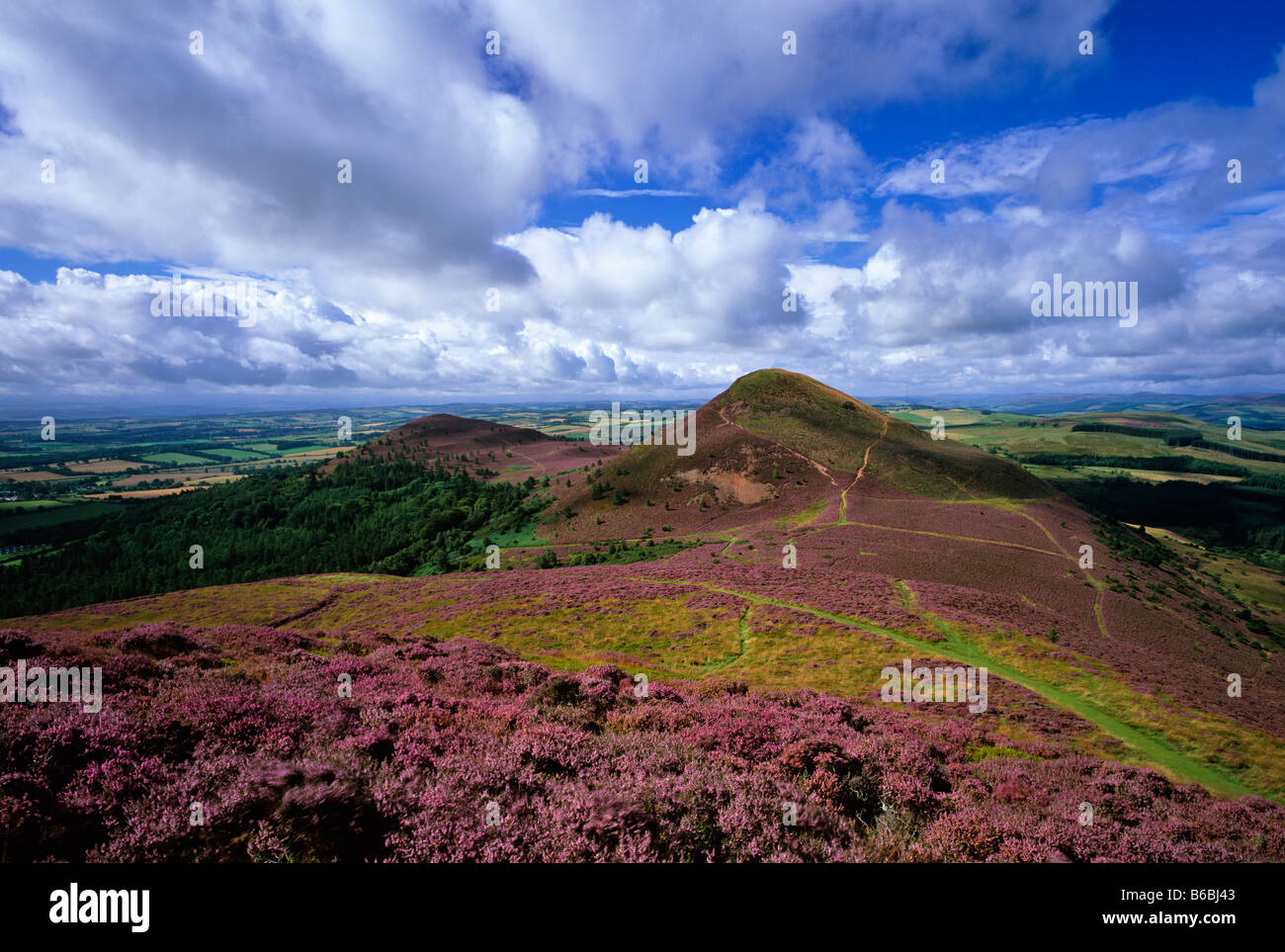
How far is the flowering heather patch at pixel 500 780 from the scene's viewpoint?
6.02 metres

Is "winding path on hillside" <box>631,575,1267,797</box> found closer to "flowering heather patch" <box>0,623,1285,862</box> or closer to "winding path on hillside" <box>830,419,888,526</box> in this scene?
"flowering heather patch" <box>0,623,1285,862</box>

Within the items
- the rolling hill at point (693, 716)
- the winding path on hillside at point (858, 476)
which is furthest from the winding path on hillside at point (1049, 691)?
the winding path on hillside at point (858, 476)

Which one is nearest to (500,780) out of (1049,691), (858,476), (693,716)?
(693,716)

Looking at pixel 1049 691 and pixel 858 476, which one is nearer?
pixel 1049 691

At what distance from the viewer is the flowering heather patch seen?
6.02 metres

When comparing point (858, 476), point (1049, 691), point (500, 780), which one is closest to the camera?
point (500, 780)

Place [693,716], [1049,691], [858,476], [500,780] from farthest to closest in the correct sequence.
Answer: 1. [858,476]
2. [1049,691]
3. [693,716]
4. [500,780]

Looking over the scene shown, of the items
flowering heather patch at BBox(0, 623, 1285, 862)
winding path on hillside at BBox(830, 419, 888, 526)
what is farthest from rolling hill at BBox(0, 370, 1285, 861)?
winding path on hillside at BBox(830, 419, 888, 526)

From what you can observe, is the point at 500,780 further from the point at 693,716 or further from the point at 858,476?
the point at 858,476

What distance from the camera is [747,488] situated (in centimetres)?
8669

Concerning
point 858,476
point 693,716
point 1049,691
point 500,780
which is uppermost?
point 858,476

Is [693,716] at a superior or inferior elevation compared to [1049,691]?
superior

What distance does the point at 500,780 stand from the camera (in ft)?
25.6
